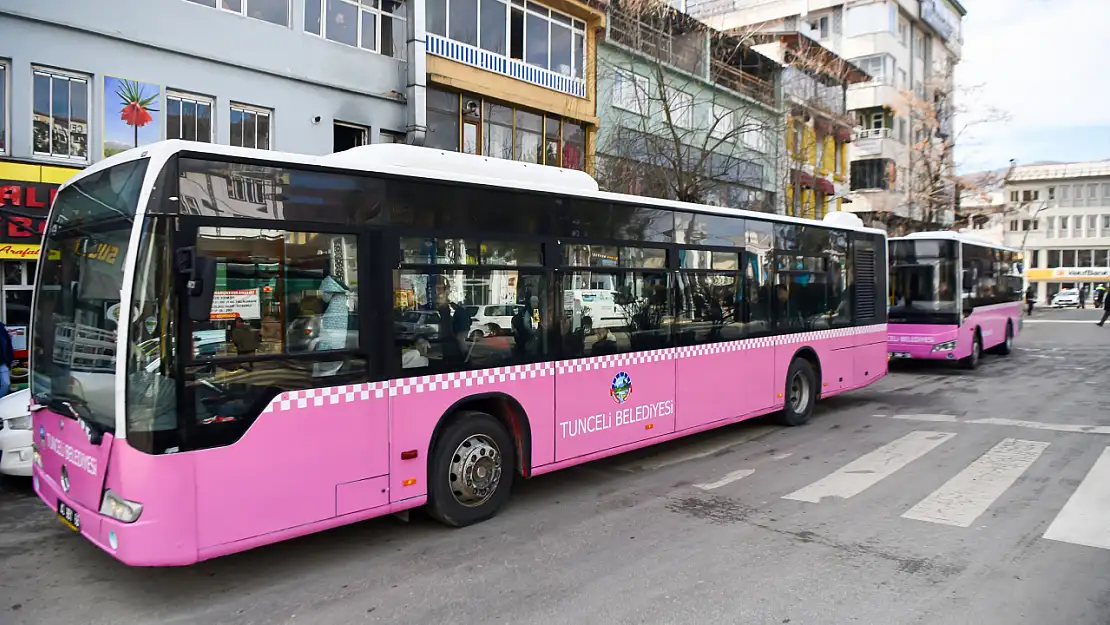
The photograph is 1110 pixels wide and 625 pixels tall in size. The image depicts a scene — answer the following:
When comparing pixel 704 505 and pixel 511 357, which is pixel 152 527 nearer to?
pixel 511 357

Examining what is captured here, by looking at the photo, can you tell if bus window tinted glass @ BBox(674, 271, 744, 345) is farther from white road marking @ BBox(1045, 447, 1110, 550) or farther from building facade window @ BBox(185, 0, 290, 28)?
building facade window @ BBox(185, 0, 290, 28)

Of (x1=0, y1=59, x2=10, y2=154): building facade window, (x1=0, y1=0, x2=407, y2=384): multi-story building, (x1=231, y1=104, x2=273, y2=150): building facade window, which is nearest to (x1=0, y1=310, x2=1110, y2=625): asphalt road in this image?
(x1=0, y1=0, x2=407, y2=384): multi-story building

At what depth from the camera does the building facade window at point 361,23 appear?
16.3m

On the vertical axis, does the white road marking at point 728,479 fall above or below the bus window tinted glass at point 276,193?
below

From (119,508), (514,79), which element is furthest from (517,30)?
(119,508)

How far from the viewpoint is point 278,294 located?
495 cm

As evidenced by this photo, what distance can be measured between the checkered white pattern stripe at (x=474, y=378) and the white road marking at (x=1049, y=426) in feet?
14.1

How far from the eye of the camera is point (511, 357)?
6500mm

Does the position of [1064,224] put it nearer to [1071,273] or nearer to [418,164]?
[1071,273]

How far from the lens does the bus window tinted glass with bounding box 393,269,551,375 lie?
5723 mm

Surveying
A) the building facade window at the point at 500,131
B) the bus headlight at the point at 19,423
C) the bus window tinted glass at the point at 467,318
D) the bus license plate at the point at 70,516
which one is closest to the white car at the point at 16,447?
the bus headlight at the point at 19,423

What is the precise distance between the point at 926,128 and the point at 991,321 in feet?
62.1

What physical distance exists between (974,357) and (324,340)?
17749 mm

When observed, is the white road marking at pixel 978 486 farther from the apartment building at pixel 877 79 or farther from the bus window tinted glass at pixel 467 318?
the apartment building at pixel 877 79
